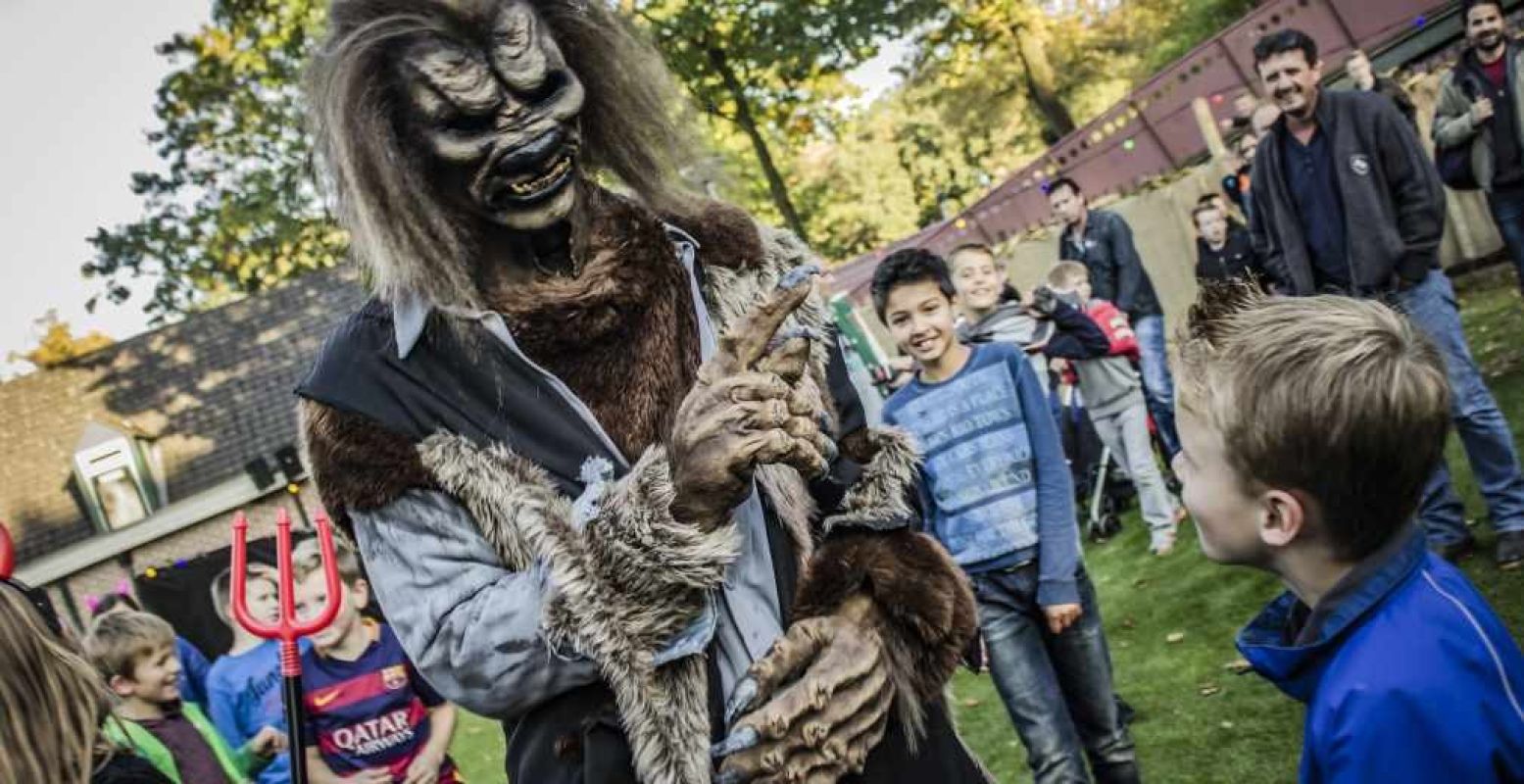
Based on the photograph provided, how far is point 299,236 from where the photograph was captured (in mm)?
19344

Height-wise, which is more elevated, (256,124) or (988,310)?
(256,124)

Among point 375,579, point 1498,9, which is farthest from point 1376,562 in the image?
point 1498,9

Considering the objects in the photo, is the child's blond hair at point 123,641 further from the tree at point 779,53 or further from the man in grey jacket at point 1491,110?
the tree at point 779,53

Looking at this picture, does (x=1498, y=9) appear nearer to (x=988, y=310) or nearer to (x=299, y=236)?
(x=988, y=310)

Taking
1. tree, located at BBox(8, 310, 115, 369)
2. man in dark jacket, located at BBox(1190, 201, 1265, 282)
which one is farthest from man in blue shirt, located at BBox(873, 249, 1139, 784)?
tree, located at BBox(8, 310, 115, 369)

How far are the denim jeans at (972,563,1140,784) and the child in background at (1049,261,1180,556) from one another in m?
3.22

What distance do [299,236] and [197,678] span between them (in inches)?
557

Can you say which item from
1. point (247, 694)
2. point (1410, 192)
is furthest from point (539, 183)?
point (247, 694)

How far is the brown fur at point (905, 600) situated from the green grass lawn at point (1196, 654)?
1665 millimetres

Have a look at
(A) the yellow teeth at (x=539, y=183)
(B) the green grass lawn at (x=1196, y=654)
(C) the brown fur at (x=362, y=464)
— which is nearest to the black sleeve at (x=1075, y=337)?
(B) the green grass lawn at (x=1196, y=654)

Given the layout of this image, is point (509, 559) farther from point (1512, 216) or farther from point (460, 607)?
point (1512, 216)

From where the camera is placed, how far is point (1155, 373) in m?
7.07

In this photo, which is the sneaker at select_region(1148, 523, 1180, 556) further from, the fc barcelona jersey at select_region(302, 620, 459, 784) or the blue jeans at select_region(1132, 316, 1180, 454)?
the fc barcelona jersey at select_region(302, 620, 459, 784)

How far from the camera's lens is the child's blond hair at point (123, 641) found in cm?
452
